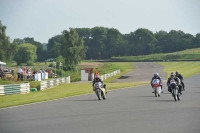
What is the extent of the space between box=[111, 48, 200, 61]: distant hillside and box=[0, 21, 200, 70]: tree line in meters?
1.15

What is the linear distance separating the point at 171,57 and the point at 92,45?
2238cm

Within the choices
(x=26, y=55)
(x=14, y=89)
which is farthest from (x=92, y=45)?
(x=14, y=89)

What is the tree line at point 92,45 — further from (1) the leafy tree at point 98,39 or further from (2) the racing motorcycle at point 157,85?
(2) the racing motorcycle at point 157,85

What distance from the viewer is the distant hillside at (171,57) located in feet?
340

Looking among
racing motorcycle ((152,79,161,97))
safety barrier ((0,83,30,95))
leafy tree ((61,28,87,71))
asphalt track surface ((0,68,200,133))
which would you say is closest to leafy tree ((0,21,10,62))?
leafy tree ((61,28,87,71))

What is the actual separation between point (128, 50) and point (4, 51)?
5796 centimetres

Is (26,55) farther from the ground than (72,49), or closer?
closer

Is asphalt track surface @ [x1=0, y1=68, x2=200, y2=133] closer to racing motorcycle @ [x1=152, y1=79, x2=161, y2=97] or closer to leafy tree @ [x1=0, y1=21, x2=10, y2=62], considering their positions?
racing motorcycle @ [x1=152, y1=79, x2=161, y2=97]

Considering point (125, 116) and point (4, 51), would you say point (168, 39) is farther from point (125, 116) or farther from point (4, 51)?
point (125, 116)

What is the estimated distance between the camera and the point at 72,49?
7712cm

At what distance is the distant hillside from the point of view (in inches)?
4077

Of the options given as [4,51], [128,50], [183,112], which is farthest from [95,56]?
[183,112]

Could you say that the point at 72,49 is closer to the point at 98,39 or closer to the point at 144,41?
the point at 98,39

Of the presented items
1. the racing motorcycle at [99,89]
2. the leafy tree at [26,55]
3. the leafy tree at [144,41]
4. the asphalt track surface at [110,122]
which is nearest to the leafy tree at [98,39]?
the leafy tree at [26,55]
